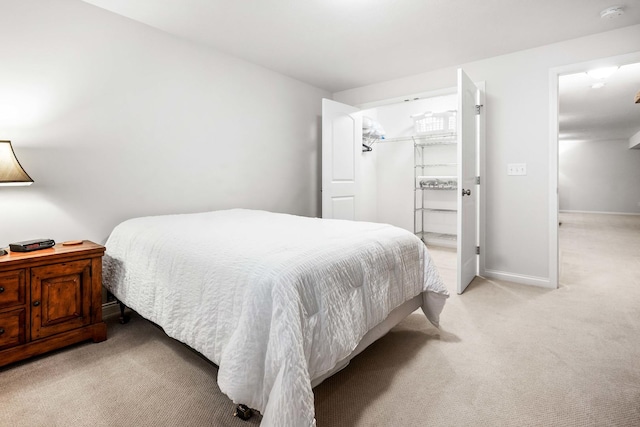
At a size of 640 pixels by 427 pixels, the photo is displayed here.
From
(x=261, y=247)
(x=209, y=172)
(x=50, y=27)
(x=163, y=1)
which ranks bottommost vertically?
(x=261, y=247)

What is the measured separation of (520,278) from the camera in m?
3.32

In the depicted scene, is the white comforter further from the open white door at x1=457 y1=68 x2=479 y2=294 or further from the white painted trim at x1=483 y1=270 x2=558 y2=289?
the white painted trim at x1=483 y1=270 x2=558 y2=289

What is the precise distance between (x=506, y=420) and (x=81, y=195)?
115 inches

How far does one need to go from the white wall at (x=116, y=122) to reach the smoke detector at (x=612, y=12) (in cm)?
301

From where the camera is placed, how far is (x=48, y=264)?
73.0 inches

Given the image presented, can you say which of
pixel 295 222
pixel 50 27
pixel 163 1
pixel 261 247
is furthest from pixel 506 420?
pixel 50 27

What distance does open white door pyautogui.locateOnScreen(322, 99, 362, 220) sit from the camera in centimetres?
403

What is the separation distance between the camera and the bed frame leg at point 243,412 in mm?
1364

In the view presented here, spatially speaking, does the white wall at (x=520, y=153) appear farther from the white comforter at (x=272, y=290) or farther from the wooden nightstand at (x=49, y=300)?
the wooden nightstand at (x=49, y=300)

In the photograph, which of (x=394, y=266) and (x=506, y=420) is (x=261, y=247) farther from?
(x=506, y=420)

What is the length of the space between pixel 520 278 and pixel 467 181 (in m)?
1.17

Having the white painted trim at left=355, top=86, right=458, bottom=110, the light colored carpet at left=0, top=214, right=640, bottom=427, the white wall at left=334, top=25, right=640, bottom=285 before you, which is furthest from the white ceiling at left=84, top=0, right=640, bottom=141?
the light colored carpet at left=0, top=214, right=640, bottom=427

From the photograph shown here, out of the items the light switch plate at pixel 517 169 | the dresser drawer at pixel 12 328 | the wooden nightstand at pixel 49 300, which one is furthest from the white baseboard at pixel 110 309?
the light switch plate at pixel 517 169

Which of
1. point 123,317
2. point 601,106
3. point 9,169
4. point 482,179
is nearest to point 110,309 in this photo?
point 123,317
